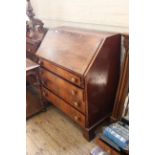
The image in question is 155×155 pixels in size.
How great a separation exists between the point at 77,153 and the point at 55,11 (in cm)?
199

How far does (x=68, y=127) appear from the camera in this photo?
7.16 ft

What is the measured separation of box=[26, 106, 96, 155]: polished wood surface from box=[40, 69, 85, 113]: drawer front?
347 mm

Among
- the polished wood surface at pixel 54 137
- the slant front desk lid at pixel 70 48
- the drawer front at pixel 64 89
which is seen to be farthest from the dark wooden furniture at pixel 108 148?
the slant front desk lid at pixel 70 48

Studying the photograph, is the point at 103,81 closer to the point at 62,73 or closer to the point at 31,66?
the point at 62,73

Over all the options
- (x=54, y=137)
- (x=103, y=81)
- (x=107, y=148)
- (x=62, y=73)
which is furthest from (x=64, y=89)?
(x=107, y=148)

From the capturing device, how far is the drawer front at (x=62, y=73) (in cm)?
176

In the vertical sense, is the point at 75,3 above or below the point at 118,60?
above

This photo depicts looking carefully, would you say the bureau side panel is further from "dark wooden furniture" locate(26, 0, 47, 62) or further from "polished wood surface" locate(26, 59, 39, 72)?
"dark wooden furniture" locate(26, 0, 47, 62)

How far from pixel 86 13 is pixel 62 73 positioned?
34.4 inches

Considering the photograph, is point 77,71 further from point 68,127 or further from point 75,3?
point 75,3

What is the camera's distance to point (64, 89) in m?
2.00
